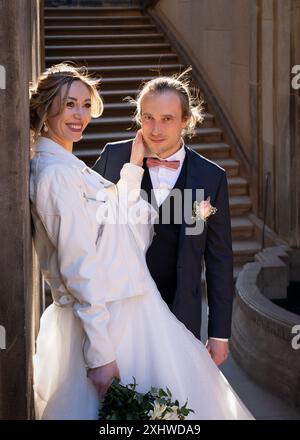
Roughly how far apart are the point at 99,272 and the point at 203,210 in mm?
938

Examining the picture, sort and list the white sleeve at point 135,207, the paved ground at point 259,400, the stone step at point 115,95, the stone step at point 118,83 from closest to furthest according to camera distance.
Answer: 1. the white sleeve at point 135,207
2. the paved ground at point 259,400
3. the stone step at point 115,95
4. the stone step at point 118,83

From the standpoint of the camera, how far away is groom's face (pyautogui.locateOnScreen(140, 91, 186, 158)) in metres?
3.98

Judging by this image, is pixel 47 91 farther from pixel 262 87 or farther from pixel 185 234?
pixel 262 87

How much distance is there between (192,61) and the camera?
41.1 feet

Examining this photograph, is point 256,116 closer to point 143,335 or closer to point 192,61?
point 192,61

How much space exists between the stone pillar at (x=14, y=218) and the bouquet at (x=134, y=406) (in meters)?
0.29

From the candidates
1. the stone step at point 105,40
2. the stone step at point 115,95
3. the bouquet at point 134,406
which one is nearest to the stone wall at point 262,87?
the stone step at point 115,95

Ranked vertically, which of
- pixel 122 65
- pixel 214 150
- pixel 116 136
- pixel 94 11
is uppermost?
pixel 94 11

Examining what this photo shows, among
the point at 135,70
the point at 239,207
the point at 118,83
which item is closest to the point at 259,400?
the point at 239,207

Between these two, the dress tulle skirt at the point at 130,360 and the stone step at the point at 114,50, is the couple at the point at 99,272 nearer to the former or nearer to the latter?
the dress tulle skirt at the point at 130,360

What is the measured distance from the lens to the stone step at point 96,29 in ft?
44.8

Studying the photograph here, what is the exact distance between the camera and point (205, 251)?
4273 mm

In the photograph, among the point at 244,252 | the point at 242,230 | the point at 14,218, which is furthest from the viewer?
the point at 242,230

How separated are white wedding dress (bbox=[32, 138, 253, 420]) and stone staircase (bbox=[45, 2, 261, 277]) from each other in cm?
568
